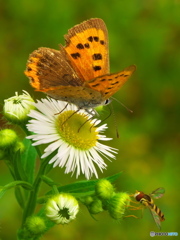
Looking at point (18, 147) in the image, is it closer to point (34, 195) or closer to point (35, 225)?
point (34, 195)

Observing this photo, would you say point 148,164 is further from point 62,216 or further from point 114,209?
point 62,216

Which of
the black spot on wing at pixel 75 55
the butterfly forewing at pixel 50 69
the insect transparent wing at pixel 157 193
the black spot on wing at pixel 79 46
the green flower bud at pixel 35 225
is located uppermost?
the black spot on wing at pixel 79 46

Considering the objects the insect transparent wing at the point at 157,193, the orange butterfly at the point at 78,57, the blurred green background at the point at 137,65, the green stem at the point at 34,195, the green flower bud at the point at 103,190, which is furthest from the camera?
the blurred green background at the point at 137,65

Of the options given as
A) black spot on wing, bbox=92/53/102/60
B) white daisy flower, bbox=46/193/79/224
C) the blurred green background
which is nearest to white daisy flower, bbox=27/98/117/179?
white daisy flower, bbox=46/193/79/224

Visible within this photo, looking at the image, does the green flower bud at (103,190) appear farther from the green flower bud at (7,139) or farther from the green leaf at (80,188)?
the green flower bud at (7,139)

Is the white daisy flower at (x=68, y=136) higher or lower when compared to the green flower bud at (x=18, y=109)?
lower

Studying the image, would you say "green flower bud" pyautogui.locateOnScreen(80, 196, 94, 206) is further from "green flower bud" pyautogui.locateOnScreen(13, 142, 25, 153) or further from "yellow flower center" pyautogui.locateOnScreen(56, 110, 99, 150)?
"green flower bud" pyautogui.locateOnScreen(13, 142, 25, 153)


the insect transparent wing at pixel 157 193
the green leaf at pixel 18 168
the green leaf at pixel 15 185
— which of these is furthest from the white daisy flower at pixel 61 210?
the insect transparent wing at pixel 157 193

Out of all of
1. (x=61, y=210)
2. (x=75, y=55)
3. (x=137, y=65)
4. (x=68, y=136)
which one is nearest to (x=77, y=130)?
(x=68, y=136)
